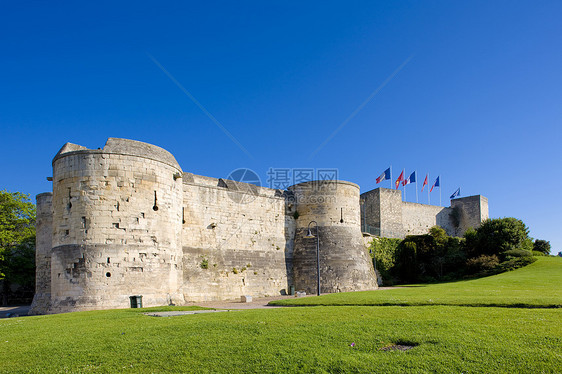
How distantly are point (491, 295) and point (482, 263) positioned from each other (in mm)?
18887

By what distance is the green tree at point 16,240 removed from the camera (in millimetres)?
30734

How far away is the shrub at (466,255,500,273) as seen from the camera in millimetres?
33281

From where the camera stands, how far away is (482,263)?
33594 mm

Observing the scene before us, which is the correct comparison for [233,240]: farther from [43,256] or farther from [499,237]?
[499,237]

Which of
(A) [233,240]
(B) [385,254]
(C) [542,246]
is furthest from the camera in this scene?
(C) [542,246]

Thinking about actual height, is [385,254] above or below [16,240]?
below

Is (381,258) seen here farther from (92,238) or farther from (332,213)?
(92,238)

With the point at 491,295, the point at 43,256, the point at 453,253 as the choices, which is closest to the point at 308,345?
the point at 491,295

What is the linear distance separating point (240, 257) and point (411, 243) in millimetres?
17974

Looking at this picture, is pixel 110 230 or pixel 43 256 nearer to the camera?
pixel 110 230

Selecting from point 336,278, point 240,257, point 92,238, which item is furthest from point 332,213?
point 92,238

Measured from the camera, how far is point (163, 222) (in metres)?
21.6

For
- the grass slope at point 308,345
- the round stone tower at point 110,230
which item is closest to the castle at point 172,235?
the round stone tower at point 110,230

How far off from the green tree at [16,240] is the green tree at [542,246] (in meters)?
51.1
